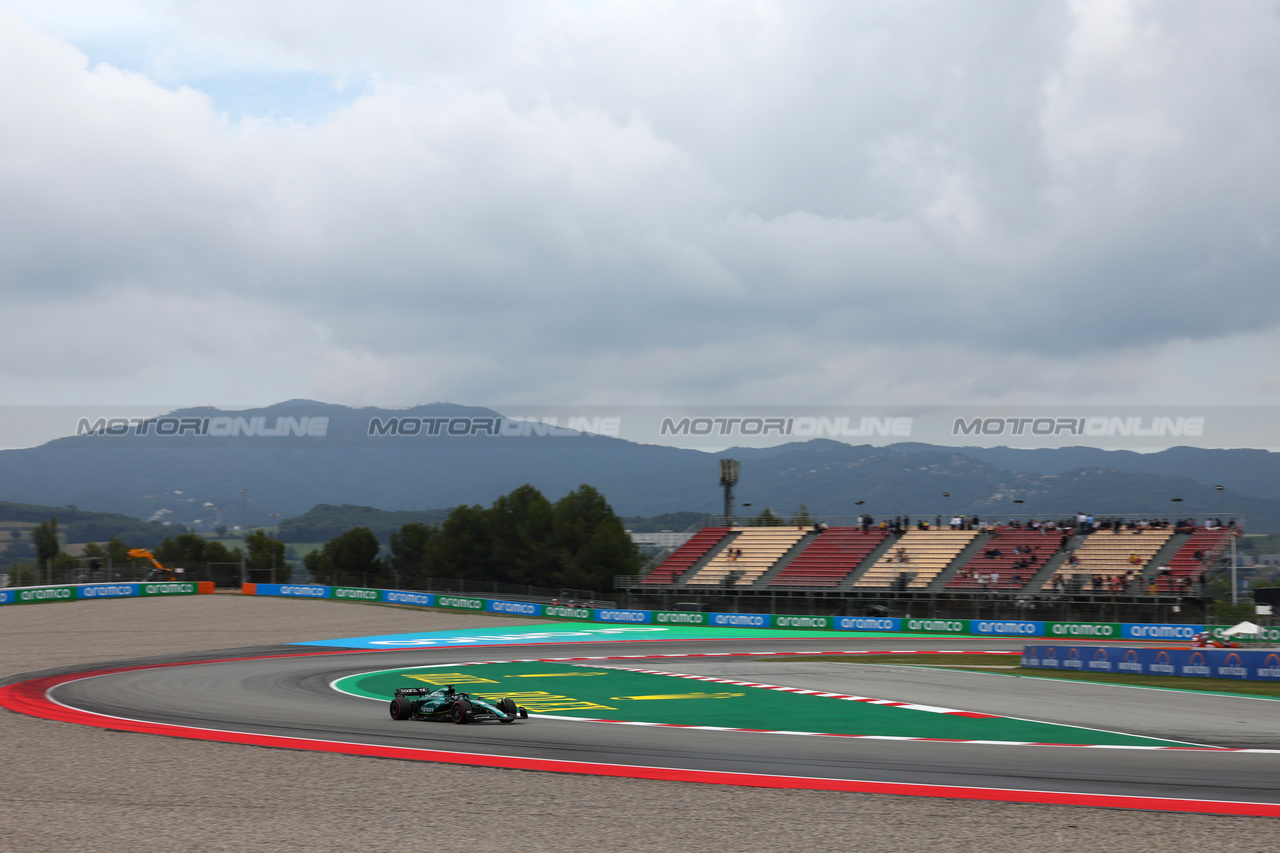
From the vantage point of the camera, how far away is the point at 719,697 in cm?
1994

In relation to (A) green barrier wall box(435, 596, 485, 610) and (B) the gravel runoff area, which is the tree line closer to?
(A) green barrier wall box(435, 596, 485, 610)

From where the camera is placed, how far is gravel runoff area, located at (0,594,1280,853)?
803 centimetres

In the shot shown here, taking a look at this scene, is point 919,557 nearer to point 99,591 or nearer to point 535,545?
point 535,545

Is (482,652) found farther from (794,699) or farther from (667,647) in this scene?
(794,699)

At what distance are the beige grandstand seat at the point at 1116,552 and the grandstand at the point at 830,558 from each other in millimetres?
11035

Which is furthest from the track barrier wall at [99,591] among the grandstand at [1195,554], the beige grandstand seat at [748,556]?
the grandstand at [1195,554]

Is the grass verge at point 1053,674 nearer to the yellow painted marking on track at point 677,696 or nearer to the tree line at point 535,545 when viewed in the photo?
the yellow painted marking on track at point 677,696

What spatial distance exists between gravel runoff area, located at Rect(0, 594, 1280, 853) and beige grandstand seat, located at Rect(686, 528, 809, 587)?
46.6 meters

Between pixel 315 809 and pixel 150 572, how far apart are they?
5225 cm

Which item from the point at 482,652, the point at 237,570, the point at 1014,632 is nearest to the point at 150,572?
the point at 237,570

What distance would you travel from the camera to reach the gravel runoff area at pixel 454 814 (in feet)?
26.3

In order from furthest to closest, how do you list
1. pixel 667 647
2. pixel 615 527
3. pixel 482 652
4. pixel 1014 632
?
pixel 615 527 < pixel 1014 632 < pixel 667 647 < pixel 482 652

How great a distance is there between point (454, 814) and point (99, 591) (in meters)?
51.0

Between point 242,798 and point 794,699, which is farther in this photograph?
point 794,699
